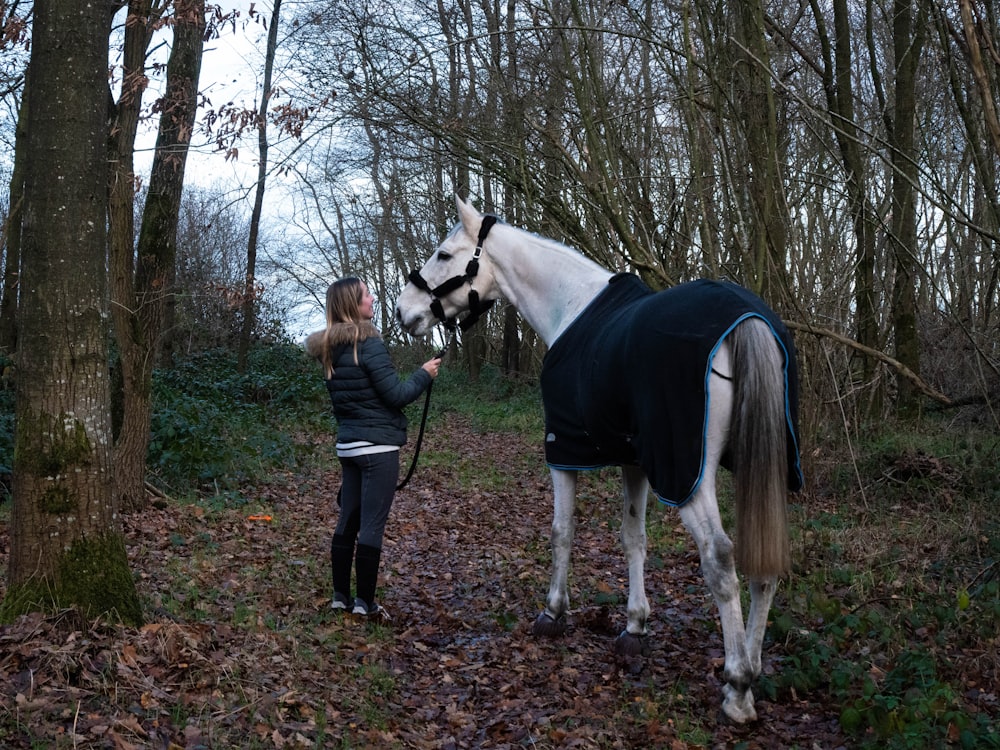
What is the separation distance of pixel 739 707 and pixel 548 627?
1.51 metres

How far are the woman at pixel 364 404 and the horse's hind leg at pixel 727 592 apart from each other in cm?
205

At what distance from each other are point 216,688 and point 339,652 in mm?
1048

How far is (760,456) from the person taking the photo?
3848 mm

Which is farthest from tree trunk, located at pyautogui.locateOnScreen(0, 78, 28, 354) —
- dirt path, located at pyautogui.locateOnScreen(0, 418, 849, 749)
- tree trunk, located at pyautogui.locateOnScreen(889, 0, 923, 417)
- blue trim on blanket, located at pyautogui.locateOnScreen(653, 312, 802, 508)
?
Result: tree trunk, located at pyautogui.locateOnScreen(889, 0, 923, 417)

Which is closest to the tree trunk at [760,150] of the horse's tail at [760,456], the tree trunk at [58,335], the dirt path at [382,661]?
the dirt path at [382,661]

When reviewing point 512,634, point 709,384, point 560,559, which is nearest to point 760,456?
point 709,384

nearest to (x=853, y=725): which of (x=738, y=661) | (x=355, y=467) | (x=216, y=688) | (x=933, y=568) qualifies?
(x=738, y=661)

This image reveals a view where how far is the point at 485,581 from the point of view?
22.0 ft

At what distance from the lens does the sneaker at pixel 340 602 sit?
5.57m

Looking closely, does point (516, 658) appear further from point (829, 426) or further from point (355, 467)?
point (829, 426)

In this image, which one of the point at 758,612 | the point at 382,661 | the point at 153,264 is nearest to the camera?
the point at 758,612

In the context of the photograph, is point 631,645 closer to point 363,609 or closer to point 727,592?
point 727,592

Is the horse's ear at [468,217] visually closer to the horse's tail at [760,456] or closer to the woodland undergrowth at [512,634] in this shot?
the horse's tail at [760,456]

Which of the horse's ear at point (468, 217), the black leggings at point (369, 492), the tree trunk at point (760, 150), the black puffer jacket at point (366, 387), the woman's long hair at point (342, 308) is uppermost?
the tree trunk at point (760, 150)
